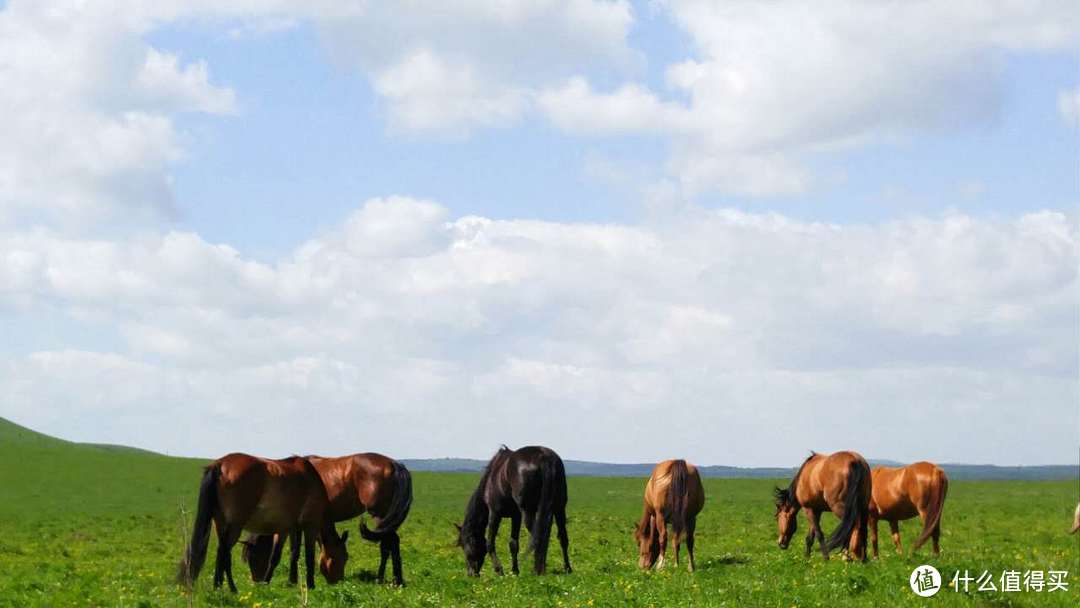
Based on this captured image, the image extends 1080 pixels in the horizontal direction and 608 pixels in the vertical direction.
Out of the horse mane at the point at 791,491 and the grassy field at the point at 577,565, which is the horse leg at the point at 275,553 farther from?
the horse mane at the point at 791,491

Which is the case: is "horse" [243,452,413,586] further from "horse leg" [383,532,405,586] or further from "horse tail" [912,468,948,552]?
"horse tail" [912,468,948,552]

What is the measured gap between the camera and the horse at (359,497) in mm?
19047

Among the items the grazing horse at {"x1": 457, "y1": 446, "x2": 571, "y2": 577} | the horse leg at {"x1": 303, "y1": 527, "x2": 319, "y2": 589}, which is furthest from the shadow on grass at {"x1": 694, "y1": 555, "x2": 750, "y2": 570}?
the horse leg at {"x1": 303, "y1": 527, "x2": 319, "y2": 589}

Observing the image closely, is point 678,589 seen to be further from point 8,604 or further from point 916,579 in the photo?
point 8,604

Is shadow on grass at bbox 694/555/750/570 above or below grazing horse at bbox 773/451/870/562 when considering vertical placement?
below

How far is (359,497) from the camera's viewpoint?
2011cm

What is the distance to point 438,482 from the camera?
86.0 m

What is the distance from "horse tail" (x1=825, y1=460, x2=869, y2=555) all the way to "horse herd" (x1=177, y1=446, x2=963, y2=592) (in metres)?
0.02

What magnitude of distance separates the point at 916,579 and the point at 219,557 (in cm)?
1097

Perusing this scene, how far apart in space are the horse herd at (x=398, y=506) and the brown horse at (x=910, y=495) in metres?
0.15

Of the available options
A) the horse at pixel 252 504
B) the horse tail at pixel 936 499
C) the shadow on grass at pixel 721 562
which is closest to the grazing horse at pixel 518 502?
the shadow on grass at pixel 721 562

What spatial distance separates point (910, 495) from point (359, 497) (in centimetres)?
1286

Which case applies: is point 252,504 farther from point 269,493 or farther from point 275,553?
point 275,553

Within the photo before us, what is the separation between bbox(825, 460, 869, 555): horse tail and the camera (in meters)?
21.0
